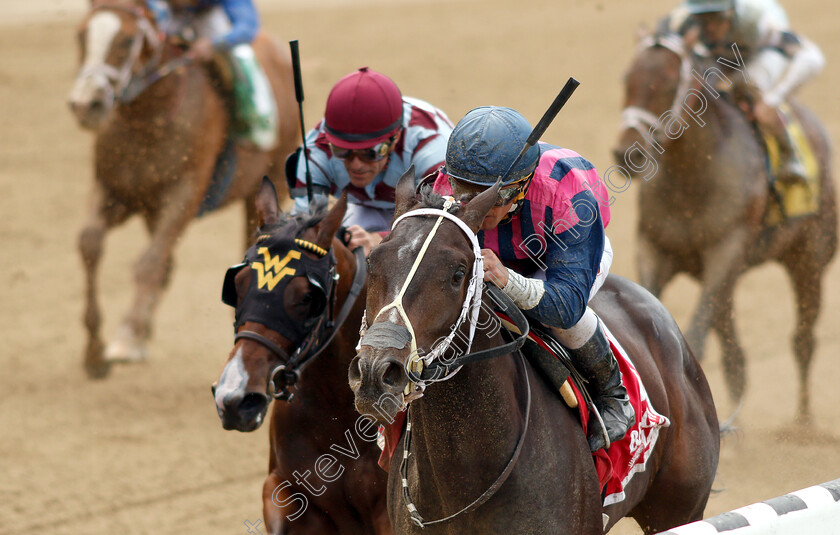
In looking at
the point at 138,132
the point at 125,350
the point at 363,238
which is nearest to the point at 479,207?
the point at 363,238

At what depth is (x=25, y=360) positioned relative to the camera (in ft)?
26.8

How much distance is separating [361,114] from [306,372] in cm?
104

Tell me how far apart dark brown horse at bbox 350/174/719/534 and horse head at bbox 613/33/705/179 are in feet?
11.6

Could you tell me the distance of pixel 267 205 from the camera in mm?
4062

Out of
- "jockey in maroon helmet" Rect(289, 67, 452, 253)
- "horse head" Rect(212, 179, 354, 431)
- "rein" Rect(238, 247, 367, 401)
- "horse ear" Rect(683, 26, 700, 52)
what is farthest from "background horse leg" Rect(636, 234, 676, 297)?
"horse head" Rect(212, 179, 354, 431)

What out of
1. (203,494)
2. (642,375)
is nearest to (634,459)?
(642,375)

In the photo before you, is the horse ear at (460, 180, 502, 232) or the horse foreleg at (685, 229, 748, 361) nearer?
the horse ear at (460, 180, 502, 232)

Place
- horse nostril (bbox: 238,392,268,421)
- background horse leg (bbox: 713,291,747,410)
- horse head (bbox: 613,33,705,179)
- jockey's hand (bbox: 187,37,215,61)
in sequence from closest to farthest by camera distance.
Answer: horse nostril (bbox: 238,392,268,421)
background horse leg (bbox: 713,291,747,410)
horse head (bbox: 613,33,705,179)
jockey's hand (bbox: 187,37,215,61)

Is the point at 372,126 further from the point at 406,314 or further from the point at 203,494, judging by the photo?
the point at 203,494

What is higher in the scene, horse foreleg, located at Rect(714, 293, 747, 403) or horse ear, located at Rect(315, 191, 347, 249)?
horse ear, located at Rect(315, 191, 347, 249)

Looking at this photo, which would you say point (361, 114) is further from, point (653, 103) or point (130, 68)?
point (130, 68)

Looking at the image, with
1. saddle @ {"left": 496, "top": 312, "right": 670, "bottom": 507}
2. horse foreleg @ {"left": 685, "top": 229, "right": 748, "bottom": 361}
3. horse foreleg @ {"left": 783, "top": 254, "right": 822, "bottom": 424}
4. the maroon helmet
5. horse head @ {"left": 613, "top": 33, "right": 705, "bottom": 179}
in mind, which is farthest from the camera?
horse foreleg @ {"left": 783, "top": 254, "right": 822, "bottom": 424}

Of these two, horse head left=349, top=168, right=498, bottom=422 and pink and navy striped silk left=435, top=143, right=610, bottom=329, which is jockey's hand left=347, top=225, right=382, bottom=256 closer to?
pink and navy striped silk left=435, top=143, right=610, bottom=329

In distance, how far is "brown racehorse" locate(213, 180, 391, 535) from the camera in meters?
3.68
